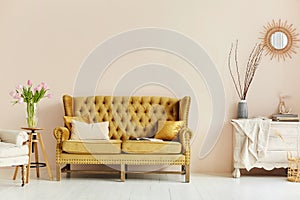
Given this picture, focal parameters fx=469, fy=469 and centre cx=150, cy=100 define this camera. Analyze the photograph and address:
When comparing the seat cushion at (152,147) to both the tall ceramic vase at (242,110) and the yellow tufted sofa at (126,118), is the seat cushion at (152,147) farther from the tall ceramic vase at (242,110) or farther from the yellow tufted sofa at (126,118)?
the tall ceramic vase at (242,110)

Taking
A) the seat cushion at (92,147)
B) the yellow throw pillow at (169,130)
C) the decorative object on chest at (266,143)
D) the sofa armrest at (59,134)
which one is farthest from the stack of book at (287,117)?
the sofa armrest at (59,134)

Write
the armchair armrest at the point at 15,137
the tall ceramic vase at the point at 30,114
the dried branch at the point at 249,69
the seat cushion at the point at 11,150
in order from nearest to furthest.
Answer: the seat cushion at the point at 11,150 → the armchair armrest at the point at 15,137 → the tall ceramic vase at the point at 30,114 → the dried branch at the point at 249,69

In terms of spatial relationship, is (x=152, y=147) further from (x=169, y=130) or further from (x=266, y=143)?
(x=266, y=143)

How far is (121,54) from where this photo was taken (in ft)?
20.5

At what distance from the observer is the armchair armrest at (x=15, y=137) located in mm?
5121

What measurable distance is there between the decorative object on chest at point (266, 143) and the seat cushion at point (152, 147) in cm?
91

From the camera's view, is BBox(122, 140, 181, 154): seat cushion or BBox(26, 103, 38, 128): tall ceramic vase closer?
BBox(122, 140, 181, 154): seat cushion

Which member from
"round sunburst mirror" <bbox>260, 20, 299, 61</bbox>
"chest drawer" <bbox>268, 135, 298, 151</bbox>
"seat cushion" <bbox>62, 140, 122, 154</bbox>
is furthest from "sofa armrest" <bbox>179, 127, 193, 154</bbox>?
"round sunburst mirror" <bbox>260, 20, 299, 61</bbox>

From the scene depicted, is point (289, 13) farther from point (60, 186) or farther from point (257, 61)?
point (60, 186)

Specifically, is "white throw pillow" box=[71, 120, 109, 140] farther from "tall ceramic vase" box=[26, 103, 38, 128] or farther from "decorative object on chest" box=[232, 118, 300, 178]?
"decorative object on chest" box=[232, 118, 300, 178]

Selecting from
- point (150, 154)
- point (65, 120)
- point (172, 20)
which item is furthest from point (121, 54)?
point (150, 154)

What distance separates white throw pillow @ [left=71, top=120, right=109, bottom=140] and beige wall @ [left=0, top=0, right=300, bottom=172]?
70 centimetres

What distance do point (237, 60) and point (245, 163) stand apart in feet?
4.57

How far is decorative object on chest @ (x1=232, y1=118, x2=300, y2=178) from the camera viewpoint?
18.7ft
